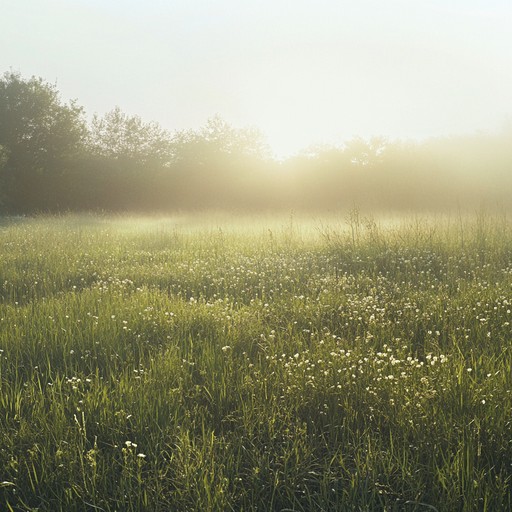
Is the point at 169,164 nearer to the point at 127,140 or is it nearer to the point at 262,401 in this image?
the point at 127,140

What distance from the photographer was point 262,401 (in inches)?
129

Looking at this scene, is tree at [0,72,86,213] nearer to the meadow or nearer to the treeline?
the treeline

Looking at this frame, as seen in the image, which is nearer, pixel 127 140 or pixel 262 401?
pixel 262 401

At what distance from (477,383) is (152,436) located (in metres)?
2.02

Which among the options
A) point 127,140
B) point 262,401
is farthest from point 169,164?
point 262,401

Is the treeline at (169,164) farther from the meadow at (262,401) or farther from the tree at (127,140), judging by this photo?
the meadow at (262,401)

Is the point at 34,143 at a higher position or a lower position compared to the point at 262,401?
higher

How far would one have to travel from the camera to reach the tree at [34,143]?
40594 millimetres

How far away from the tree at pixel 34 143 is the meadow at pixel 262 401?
37.9 metres

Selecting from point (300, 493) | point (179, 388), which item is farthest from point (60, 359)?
point (300, 493)

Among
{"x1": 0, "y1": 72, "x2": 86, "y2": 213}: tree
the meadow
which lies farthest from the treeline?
the meadow

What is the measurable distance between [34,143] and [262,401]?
43640 mm

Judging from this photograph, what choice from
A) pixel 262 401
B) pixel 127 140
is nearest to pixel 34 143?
pixel 127 140

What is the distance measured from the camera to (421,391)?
3283mm
